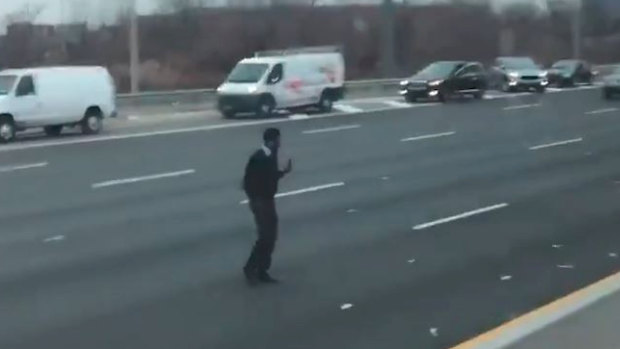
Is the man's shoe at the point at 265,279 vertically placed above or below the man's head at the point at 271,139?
below

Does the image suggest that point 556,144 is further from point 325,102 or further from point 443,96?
point 443,96

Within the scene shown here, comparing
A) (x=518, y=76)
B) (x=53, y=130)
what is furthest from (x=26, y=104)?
(x=518, y=76)

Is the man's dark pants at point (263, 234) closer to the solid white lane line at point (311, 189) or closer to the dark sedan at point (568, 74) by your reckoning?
the solid white lane line at point (311, 189)

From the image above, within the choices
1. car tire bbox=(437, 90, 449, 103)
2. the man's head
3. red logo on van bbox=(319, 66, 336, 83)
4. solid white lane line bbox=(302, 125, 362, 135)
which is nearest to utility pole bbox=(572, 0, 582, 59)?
car tire bbox=(437, 90, 449, 103)

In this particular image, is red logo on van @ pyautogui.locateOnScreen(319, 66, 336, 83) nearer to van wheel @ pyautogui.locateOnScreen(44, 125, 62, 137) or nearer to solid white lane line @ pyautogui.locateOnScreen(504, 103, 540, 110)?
solid white lane line @ pyautogui.locateOnScreen(504, 103, 540, 110)

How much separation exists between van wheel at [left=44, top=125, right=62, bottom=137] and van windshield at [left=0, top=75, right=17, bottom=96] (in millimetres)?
1773

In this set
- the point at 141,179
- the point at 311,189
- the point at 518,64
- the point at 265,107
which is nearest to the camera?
the point at 311,189

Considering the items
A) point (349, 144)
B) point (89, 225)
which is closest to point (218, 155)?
point (349, 144)

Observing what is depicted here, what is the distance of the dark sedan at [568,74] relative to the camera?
6297cm

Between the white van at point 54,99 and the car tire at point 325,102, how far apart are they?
859 cm

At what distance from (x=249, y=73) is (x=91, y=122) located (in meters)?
7.33

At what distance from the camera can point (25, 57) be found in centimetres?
7038

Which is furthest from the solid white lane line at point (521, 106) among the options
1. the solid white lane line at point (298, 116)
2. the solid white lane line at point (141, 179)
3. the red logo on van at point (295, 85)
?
the solid white lane line at point (141, 179)

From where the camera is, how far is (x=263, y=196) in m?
13.0
